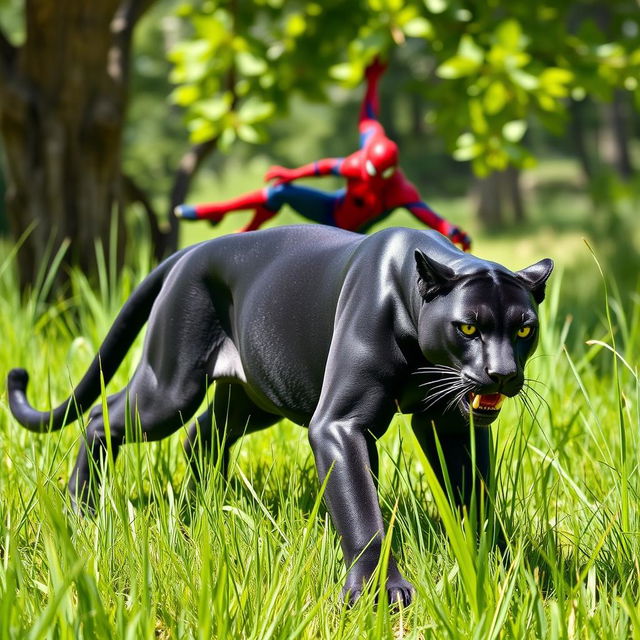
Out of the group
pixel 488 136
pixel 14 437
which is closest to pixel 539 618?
pixel 14 437

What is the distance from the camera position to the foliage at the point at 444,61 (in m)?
4.05

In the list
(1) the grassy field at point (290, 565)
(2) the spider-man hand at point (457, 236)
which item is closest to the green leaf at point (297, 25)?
(2) the spider-man hand at point (457, 236)

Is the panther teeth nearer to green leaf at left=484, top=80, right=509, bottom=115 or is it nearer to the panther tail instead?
the panther tail

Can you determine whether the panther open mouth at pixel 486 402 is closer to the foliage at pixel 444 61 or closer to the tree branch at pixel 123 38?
the foliage at pixel 444 61

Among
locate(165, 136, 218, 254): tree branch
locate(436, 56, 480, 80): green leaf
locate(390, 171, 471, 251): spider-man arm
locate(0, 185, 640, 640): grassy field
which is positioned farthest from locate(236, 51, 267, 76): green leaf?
locate(0, 185, 640, 640): grassy field

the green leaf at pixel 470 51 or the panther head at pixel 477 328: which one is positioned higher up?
the panther head at pixel 477 328

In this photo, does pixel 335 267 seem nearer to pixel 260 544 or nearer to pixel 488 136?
pixel 260 544

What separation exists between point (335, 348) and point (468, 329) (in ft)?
0.99

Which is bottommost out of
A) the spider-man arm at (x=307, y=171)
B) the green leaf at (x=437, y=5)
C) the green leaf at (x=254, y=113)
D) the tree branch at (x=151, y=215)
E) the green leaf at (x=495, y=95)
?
the tree branch at (x=151, y=215)

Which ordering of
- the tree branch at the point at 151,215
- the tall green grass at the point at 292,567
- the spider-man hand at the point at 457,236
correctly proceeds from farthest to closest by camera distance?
the tree branch at the point at 151,215, the spider-man hand at the point at 457,236, the tall green grass at the point at 292,567

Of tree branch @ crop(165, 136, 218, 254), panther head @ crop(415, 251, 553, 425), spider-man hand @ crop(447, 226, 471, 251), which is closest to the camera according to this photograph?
panther head @ crop(415, 251, 553, 425)

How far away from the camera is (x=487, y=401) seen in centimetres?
169

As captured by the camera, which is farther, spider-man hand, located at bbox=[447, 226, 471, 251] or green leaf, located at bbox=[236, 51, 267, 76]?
green leaf, located at bbox=[236, 51, 267, 76]

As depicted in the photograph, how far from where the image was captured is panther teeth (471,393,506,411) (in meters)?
1.68
